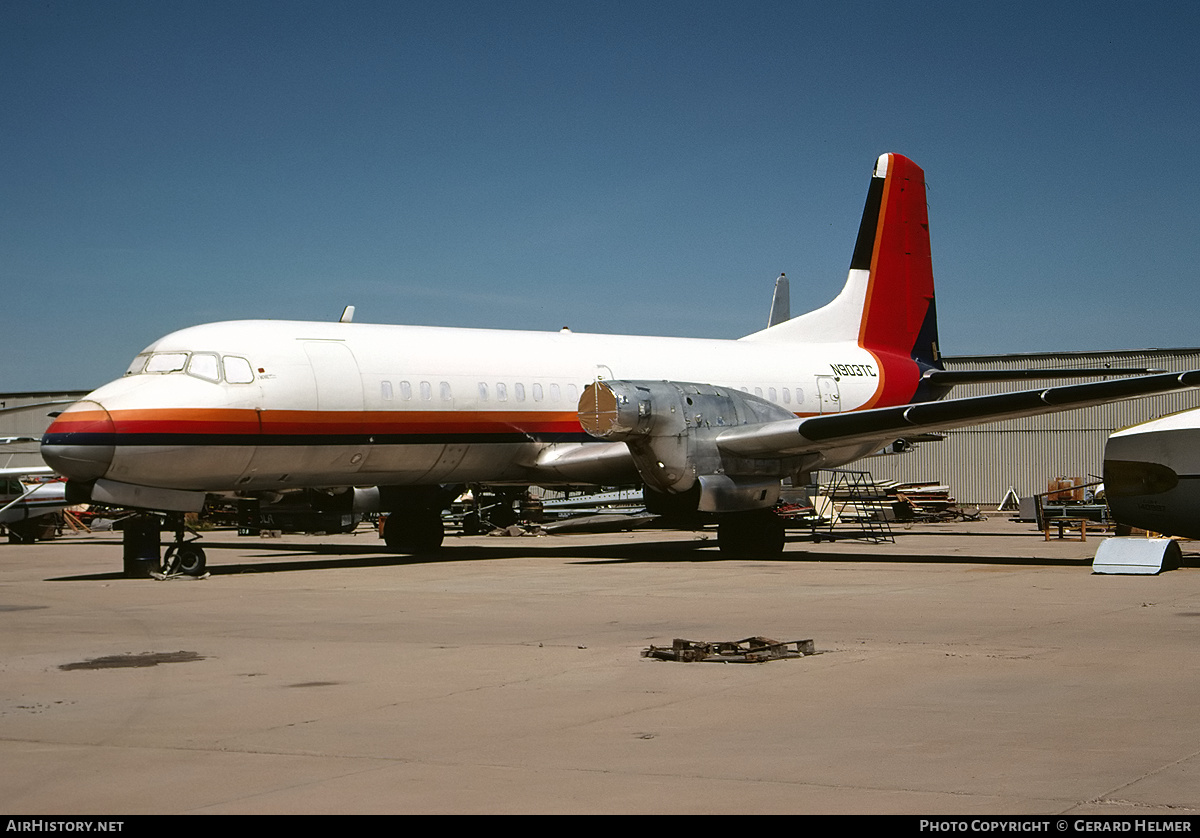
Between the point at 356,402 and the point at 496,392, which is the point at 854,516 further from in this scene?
the point at 356,402

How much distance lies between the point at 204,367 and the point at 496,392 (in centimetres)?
480

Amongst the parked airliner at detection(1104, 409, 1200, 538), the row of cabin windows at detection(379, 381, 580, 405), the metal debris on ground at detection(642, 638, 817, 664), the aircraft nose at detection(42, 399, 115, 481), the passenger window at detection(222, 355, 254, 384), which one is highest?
the passenger window at detection(222, 355, 254, 384)

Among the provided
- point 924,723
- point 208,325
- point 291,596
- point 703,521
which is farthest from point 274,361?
point 924,723

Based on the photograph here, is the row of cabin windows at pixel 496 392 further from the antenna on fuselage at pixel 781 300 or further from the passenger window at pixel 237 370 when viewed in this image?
the antenna on fuselage at pixel 781 300

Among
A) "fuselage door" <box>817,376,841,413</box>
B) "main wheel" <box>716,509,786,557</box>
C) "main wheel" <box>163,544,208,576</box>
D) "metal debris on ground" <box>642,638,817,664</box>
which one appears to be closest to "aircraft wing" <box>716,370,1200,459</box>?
"main wheel" <box>716,509,786,557</box>

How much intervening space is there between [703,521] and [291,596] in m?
9.19

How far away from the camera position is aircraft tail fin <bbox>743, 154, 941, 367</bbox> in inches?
1065

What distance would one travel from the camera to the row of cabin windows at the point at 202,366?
1791 centimetres

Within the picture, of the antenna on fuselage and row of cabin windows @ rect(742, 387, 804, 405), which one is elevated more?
the antenna on fuselage

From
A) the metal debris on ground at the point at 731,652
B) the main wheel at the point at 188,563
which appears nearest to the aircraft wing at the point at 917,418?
the main wheel at the point at 188,563

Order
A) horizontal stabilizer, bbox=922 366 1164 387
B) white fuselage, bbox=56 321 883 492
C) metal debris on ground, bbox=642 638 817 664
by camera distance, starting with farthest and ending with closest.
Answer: horizontal stabilizer, bbox=922 366 1164 387 < white fuselage, bbox=56 321 883 492 < metal debris on ground, bbox=642 638 817 664

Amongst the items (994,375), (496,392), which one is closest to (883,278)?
(994,375)

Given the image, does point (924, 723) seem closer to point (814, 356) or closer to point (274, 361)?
point (274, 361)

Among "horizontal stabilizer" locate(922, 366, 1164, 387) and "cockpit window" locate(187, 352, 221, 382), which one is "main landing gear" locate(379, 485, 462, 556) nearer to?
"cockpit window" locate(187, 352, 221, 382)
